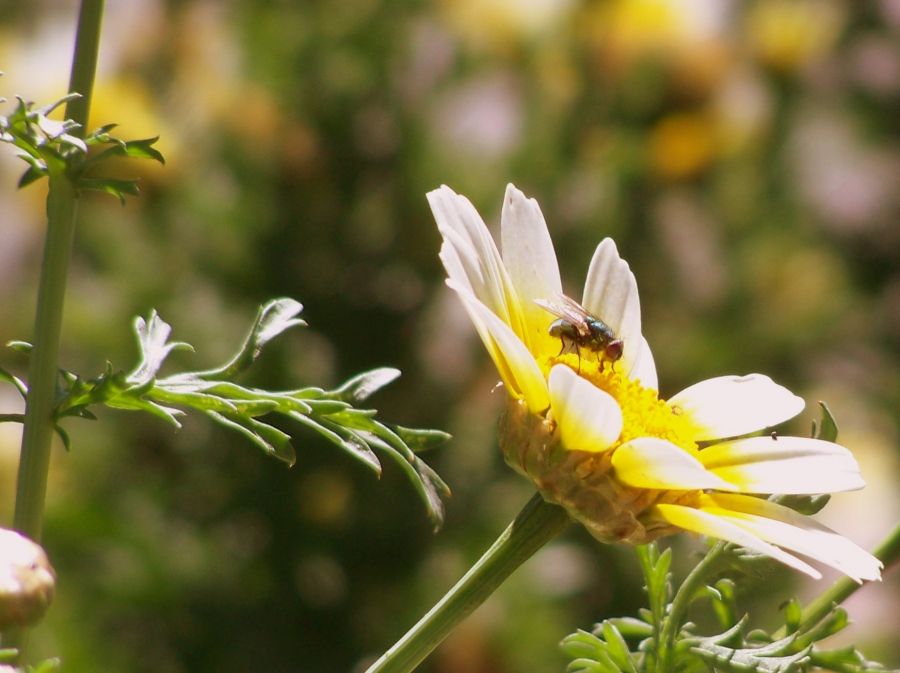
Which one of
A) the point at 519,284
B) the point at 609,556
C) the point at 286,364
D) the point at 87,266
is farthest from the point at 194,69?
the point at 519,284

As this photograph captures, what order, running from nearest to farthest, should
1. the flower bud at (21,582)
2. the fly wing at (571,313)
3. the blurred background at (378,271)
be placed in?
the flower bud at (21,582)
the fly wing at (571,313)
the blurred background at (378,271)

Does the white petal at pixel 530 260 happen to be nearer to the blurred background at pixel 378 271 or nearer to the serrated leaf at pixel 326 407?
the serrated leaf at pixel 326 407

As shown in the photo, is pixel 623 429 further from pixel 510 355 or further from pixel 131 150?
pixel 131 150

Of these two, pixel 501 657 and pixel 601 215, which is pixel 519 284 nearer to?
pixel 501 657

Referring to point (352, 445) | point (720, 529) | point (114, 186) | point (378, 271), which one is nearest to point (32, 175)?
point (114, 186)

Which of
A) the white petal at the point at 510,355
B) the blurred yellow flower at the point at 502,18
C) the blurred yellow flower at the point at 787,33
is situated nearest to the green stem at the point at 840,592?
the white petal at the point at 510,355
